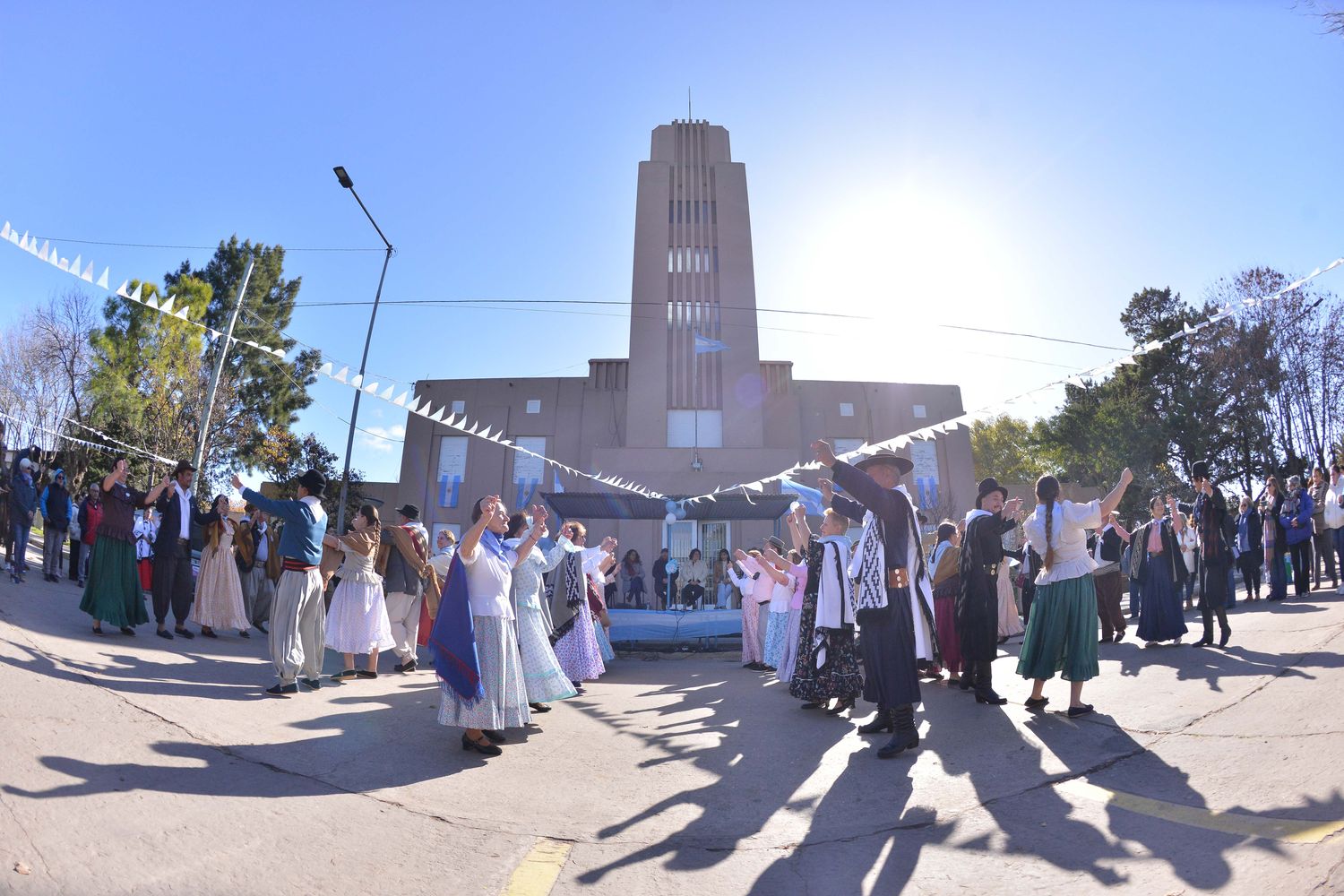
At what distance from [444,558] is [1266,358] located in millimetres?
28984

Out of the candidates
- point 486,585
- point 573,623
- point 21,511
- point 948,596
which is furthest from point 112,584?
point 948,596

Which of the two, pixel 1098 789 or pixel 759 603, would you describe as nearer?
pixel 1098 789

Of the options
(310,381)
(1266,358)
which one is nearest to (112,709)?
(1266,358)

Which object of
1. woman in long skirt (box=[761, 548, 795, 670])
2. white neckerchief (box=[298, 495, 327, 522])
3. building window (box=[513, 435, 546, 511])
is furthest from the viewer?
building window (box=[513, 435, 546, 511])

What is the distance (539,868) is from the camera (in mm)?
3297

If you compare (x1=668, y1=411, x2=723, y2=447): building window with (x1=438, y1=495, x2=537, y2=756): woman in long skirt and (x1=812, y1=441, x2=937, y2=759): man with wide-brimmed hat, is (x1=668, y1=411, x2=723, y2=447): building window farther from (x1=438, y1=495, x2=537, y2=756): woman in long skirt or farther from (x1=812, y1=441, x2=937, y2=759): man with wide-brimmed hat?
(x1=438, y1=495, x2=537, y2=756): woman in long skirt

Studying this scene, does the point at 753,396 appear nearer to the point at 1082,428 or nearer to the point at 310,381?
the point at 1082,428

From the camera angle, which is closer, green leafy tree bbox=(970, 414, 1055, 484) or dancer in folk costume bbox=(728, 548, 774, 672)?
dancer in folk costume bbox=(728, 548, 774, 672)

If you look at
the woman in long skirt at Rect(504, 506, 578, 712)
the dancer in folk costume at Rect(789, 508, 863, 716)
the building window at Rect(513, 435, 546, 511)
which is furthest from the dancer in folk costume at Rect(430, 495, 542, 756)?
the building window at Rect(513, 435, 546, 511)

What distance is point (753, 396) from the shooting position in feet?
96.3

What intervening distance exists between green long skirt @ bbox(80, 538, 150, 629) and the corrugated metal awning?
10.3 m

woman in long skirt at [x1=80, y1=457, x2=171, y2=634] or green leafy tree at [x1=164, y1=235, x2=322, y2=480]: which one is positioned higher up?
green leafy tree at [x1=164, y1=235, x2=322, y2=480]

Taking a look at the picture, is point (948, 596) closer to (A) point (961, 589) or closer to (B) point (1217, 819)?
(A) point (961, 589)

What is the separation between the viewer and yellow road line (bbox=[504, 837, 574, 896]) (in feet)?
10.1
